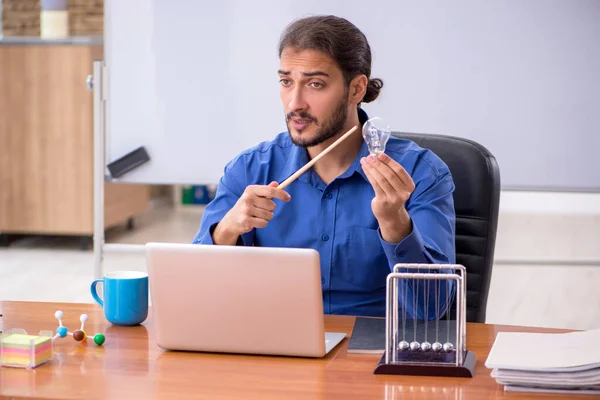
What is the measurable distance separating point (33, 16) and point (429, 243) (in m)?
4.51

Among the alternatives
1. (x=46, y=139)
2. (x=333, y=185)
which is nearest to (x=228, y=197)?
(x=333, y=185)

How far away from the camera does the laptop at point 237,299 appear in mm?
1298

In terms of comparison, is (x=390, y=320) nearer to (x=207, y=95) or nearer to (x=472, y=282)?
(x=472, y=282)

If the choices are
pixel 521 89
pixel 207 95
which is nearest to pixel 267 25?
pixel 207 95

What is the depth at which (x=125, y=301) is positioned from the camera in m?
1.53

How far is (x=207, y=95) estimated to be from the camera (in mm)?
3213

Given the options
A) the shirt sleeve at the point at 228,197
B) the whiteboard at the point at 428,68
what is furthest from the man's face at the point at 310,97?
the whiteboard at the point at 428,68

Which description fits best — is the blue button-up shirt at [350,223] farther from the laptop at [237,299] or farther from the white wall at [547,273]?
the white wall at [547,273]

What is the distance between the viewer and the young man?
1.79 m

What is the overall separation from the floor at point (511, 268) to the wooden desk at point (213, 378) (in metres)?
2.05

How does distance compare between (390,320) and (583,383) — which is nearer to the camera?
(583,383)

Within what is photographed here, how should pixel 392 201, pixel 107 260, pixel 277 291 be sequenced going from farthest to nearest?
pixel 107 260 < pixel 392 201 < pixel 277 291

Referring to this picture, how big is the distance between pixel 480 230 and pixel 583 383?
0.74m

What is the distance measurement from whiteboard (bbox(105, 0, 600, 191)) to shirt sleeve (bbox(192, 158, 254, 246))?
1243 mm
